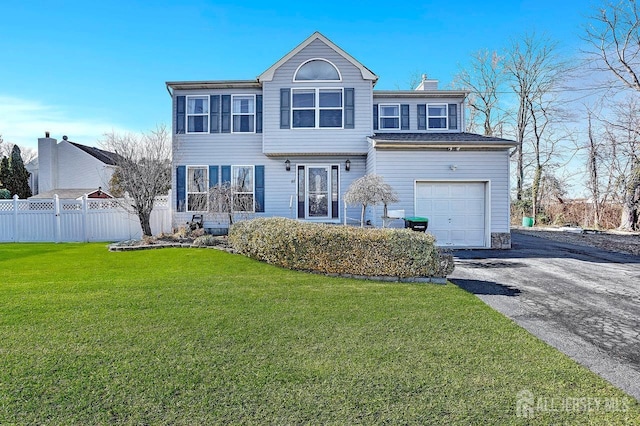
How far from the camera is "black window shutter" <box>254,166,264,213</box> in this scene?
14.0 m

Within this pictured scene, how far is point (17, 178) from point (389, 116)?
2552 cm

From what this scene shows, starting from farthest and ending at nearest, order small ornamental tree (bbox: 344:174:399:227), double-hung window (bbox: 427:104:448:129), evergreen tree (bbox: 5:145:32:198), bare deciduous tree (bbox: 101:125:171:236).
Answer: evergreen tree (bbox: 5:145:32:198) < double-hung window (bbox: 427:104:448:129) < bare deciduous tree (bbox: 101:125:171:236) < small ornamental tree (bbox: 344:174:399:227)

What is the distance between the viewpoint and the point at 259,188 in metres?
14.0

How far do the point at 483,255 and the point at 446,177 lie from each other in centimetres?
297

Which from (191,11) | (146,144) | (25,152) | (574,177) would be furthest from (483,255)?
(25,152)

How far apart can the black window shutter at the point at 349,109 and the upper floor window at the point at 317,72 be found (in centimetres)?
70

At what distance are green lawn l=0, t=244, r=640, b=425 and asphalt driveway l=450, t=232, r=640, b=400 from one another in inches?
14.8

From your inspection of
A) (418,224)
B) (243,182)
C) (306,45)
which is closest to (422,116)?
(306,45)

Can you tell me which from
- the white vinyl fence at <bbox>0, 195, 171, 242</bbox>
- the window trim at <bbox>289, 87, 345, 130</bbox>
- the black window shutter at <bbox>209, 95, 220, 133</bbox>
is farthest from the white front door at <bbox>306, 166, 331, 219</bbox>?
the white vinyl fence at <bbox>0, 195, 171, 242</bbox>

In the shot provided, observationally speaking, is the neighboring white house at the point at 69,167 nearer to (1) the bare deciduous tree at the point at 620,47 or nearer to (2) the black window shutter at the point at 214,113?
(2) the black window shutter at the point at 214,113

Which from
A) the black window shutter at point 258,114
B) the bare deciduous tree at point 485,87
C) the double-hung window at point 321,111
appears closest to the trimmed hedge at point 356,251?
the double-hung window at point 321,111

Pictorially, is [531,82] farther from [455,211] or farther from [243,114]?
[243,114]

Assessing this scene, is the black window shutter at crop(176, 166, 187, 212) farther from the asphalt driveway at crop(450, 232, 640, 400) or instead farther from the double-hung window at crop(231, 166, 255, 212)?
the asphalt driveway at crop(450, 232, 640, 400)

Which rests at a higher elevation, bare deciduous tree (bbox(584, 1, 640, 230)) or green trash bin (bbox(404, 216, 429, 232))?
bare deciduous tree (bbox(584, 1, 640, 230))
